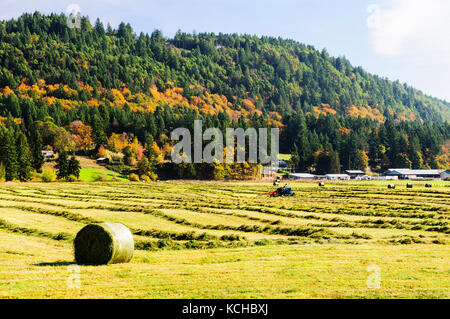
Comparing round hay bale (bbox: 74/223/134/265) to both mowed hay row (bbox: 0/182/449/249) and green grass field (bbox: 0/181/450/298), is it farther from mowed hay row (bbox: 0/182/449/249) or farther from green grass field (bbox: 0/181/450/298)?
mowed hay row (bbox: 0/182/449/249)

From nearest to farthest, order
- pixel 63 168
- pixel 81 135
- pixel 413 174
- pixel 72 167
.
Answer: pixel 63 168 < pixel 72 167 < pixel 413 174 < pixel 81 135

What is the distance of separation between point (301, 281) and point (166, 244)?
13260mm

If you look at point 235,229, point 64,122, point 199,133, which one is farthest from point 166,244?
point 64,122

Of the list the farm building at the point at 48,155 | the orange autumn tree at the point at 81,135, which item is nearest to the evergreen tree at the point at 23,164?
the farm building at the point at 48,155

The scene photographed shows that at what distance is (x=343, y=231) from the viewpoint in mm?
34469

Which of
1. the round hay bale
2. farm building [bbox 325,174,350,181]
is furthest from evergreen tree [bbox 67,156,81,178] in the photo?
the round hay bale

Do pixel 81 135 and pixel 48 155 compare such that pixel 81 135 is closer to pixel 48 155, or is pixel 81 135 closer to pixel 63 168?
pixel 48 155

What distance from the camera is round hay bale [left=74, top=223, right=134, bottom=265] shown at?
2223 centimetres

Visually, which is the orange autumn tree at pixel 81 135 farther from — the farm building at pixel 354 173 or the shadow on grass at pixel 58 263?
the shadow on grass at pixel 58 263

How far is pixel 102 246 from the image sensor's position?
878 inches

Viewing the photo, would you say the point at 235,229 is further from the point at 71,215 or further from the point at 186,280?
the point at 186,280

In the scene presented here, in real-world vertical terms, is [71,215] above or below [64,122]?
below

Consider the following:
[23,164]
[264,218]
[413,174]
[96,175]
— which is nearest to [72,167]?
[23,164]

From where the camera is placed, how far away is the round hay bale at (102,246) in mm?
22234
